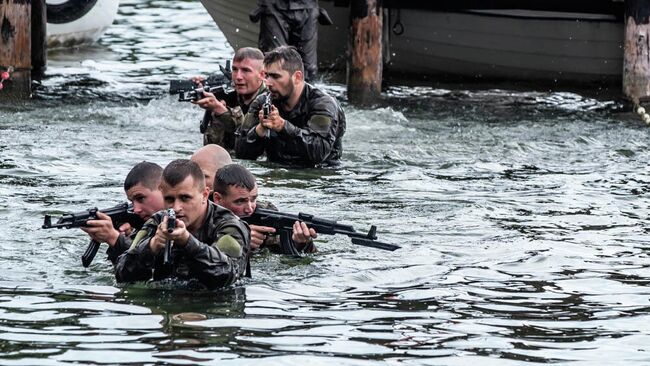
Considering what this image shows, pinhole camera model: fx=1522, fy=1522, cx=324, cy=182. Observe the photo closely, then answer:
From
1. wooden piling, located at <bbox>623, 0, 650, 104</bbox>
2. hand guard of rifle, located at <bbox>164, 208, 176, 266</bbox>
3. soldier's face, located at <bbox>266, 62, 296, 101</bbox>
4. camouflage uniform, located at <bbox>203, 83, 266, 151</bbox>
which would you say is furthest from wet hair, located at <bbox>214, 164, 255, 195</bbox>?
wooden piling, located at <bbox>623, 0, 650, 104</bbox>

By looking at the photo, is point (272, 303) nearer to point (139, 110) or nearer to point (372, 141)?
point (372, 141)

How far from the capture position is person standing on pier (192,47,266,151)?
43.1ft

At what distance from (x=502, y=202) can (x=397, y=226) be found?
1.41 m

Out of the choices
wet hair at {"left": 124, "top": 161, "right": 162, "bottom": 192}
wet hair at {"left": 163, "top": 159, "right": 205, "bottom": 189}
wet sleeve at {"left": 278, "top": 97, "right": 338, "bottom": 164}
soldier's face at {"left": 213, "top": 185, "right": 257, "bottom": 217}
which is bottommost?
wet sleeve at {"left": 278, "top": 97, "right": 338, "bottom": 164}

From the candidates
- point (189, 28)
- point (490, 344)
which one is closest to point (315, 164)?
point (490, 344)

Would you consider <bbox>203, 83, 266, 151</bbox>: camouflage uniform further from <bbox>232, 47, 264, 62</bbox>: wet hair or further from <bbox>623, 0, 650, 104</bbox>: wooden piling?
<bbox>623, 0, 650, 104</bbox>: wooden piling

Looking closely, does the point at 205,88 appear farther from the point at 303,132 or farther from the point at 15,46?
the point at 15,46

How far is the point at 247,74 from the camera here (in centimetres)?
1315

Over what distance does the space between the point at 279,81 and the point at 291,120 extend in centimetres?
47

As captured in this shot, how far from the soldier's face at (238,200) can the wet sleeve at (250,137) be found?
144 inches

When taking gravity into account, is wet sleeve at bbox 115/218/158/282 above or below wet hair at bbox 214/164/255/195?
below

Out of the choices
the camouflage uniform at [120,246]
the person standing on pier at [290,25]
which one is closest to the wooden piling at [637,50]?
the person standing on pier at [290,25]

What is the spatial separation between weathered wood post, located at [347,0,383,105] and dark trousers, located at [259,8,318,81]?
480 mm

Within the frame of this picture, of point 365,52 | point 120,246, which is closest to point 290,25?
point 365,52
